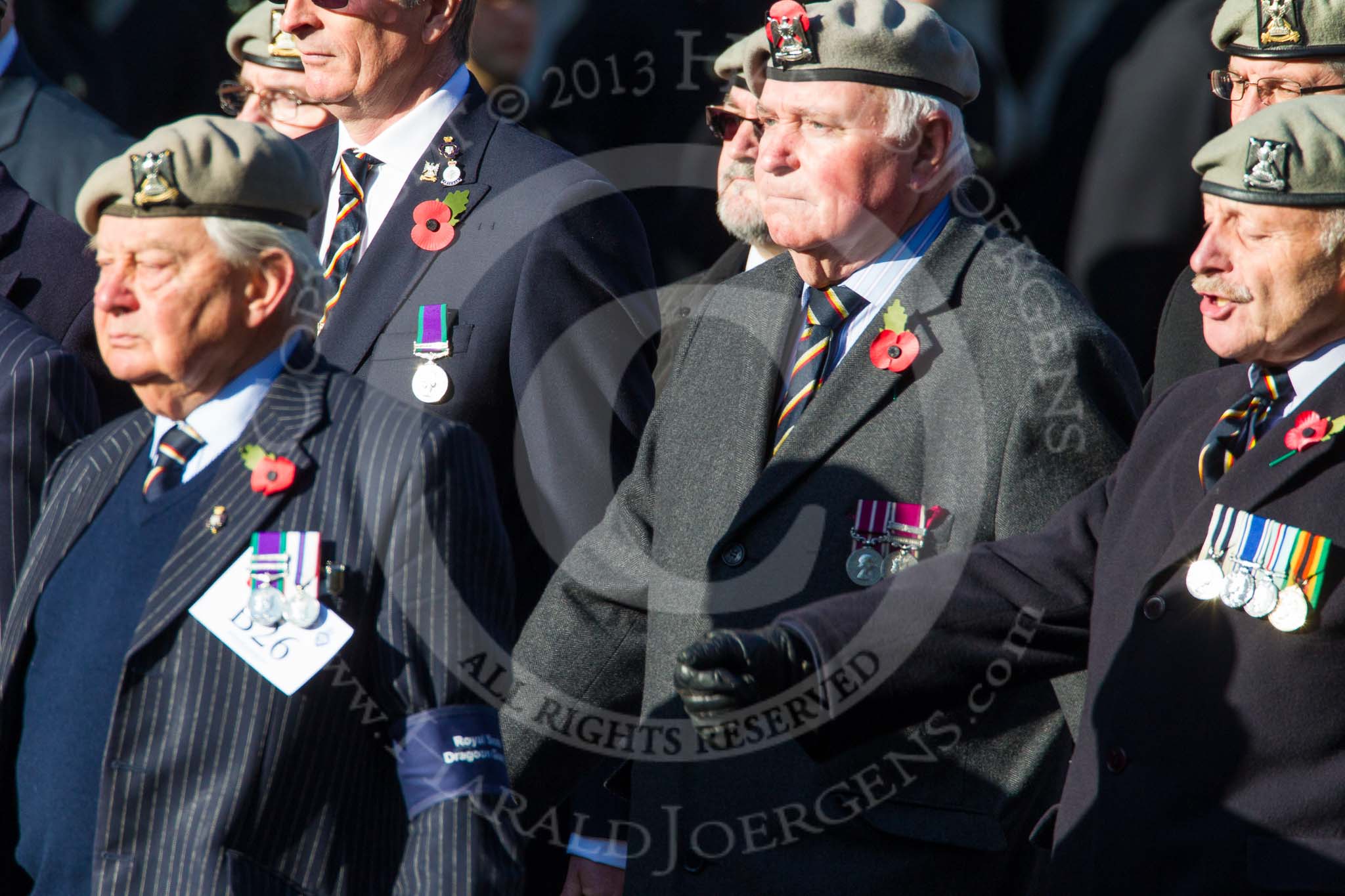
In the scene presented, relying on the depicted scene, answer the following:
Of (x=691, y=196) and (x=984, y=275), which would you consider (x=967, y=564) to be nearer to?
(x=984, y=275)

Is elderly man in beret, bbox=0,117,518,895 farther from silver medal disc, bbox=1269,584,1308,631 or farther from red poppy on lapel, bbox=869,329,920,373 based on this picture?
silver medal disc, bbox=1269,584,1308,631

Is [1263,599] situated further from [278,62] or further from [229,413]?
[278,62]

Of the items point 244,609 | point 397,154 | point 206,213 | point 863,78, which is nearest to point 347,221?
point 397,154

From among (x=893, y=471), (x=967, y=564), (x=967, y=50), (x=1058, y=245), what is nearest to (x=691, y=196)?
(x=1058, y=245)

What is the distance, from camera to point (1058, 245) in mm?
5520

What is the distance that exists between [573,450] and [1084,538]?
124 cm

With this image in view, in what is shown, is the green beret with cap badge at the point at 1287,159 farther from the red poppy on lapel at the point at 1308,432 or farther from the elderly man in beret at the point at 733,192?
the elderly man in beret at the point at 733,192

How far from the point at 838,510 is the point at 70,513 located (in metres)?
1.31

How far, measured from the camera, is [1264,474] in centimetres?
292

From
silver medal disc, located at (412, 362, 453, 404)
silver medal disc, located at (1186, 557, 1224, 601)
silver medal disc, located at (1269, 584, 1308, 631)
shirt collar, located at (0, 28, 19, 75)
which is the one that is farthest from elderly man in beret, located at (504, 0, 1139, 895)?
shirt collar, located at (0, 28, 19, 75)

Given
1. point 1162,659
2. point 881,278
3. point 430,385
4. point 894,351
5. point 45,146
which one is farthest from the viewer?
point 45,146

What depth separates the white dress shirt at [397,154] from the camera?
4.32m

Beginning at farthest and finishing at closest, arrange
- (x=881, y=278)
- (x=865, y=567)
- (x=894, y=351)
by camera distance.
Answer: (x=881, y=278) → (x=894, y=351) → (x=865, y=567)

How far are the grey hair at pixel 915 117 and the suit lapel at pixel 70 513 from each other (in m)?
1.48
